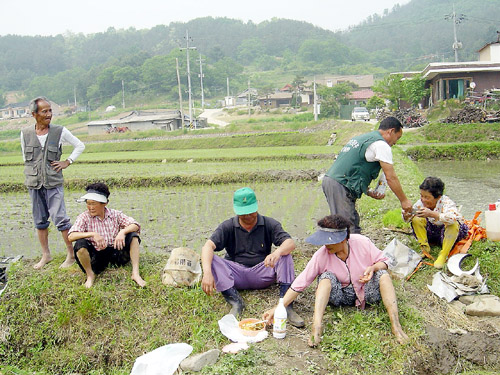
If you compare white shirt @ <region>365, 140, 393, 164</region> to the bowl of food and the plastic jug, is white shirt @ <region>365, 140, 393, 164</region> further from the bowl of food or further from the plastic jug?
the bowl of food

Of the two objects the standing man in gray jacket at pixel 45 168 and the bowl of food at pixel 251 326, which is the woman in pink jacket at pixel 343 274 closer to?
the bowl of food at pixel 251 326

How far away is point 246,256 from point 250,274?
180 millimetres

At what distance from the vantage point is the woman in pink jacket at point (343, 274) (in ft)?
11.9

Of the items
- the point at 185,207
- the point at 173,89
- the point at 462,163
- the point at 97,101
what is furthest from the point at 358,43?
the point at 185,207

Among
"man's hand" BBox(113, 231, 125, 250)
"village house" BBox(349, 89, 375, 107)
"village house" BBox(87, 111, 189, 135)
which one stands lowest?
"man's hand" BBox(113, 231, 125, 250)

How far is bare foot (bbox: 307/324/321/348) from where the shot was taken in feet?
11.3

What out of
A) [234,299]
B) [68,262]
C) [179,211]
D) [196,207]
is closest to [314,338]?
[234,299]

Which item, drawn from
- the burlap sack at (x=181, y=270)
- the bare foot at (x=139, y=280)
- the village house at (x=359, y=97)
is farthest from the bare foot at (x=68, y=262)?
the village house at (x=359, y=97)

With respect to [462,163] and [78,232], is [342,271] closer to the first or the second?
[78,232]

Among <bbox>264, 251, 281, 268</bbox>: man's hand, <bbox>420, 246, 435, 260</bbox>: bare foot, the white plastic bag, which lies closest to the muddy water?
<bbox>420, 246, 435, 260</bbox>: bare foot

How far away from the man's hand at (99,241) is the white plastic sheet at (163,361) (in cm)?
154

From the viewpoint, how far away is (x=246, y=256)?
438 cm

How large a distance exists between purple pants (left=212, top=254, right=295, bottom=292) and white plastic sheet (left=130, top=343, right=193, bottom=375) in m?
0.75

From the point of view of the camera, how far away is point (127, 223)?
16.1 ft
